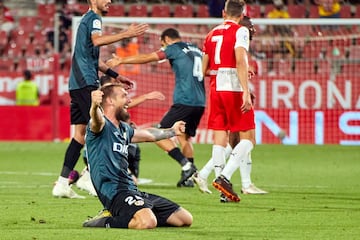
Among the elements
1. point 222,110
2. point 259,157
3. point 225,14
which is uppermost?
point 225,14

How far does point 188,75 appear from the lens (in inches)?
581

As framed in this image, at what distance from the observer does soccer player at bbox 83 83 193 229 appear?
8836mm

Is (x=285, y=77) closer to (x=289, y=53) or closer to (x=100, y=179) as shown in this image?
(x=289, y=53)

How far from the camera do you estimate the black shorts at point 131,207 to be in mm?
8766

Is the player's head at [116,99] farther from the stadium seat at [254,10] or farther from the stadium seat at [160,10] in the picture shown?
the stadium seat at [160,10]

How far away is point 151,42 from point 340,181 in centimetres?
935

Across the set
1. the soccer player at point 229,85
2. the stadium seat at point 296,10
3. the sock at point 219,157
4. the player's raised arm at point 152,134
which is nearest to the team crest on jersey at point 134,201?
the player's raised arm at point 152,134

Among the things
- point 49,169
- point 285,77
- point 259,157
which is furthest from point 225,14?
point 285,77

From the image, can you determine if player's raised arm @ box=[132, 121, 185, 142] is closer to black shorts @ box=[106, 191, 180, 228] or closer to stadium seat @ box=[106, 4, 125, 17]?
black shorts @ box=[106, 191, 180, 228]

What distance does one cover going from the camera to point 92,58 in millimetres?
12039

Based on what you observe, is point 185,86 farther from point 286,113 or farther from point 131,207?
point 286,113

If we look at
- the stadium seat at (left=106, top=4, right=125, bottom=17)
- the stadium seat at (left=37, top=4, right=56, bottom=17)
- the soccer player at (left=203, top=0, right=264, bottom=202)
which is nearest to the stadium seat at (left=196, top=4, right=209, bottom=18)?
the stadium seat at (left=106, top=4, right=125, bottom=17)

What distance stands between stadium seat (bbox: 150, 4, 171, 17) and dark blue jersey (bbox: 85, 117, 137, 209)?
18.1 metres

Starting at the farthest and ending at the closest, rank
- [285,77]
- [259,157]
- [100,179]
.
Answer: [285,77] → [259,157] → [100,179]
